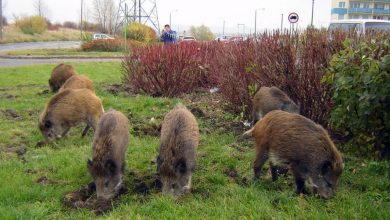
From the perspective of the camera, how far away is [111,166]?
5148mm

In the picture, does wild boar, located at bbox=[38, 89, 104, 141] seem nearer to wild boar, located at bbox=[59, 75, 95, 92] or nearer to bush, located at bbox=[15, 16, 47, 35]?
wild boar, located at bbox=[59, 75, 95, 92]

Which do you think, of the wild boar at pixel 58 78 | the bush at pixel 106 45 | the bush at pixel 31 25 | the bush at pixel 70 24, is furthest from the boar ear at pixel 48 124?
the bush at pixel 70 24

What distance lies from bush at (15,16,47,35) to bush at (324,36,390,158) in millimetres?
72974

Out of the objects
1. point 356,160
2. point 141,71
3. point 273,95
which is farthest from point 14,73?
point 356,160

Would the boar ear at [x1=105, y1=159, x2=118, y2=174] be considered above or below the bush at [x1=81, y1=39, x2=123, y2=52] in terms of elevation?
below

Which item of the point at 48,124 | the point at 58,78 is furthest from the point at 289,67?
the point at 58,78

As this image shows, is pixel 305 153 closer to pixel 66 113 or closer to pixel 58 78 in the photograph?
pixel 66 113

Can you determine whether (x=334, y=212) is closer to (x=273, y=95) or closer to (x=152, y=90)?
(x=273, y=95)

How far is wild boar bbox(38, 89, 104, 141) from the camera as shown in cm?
764

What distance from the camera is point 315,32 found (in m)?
7.68

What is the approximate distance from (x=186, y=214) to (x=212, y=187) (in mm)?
925

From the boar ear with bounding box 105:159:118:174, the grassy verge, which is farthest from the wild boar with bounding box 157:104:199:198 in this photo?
the grassy verge

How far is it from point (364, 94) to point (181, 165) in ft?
8.88

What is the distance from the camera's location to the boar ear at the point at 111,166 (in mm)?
5113
